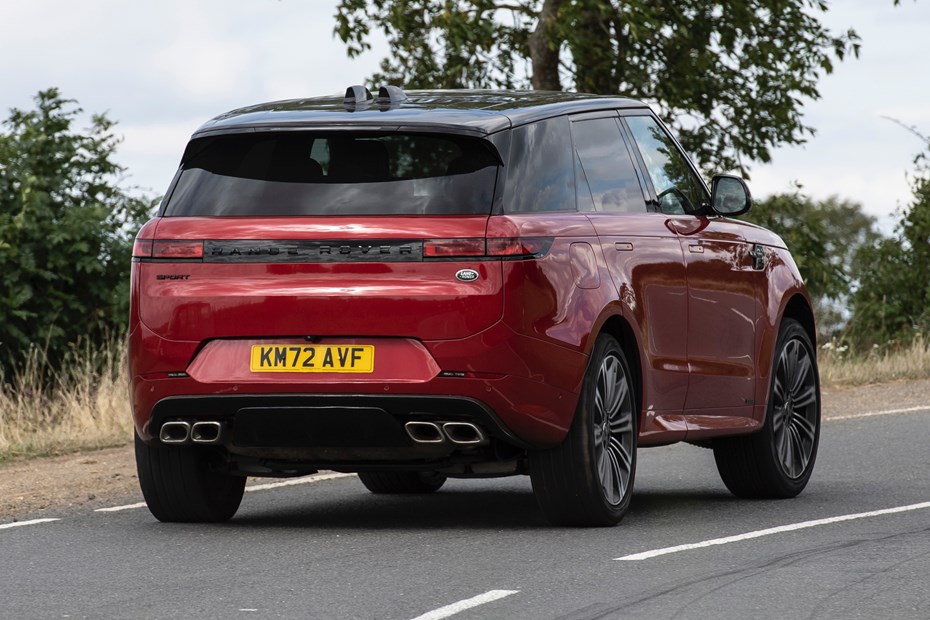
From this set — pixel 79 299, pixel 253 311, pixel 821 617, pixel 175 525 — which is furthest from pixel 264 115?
pixel 79 299

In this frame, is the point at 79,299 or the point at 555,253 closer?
the point at 555,253

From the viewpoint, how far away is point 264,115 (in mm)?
8500

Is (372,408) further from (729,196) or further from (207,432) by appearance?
(729,196)

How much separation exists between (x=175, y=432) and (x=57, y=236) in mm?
17006

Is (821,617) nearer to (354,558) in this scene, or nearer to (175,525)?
(354,558)

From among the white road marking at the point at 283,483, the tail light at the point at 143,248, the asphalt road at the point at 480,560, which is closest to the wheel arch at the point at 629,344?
the asphalt road at the point at 480,560

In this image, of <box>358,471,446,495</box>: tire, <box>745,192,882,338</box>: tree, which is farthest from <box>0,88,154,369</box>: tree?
<box>358,471,446,495</box>: tire

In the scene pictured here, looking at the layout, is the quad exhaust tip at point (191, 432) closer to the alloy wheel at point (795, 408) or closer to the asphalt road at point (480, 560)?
the asphalt road at point (480, 560)

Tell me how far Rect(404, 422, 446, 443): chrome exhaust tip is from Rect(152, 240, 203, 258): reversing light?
1.18 meters

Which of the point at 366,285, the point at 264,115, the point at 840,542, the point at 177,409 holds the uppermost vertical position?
the point at 264,115

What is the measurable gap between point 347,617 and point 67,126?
20642 mm

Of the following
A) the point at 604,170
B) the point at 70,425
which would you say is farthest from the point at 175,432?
the point at 70,425

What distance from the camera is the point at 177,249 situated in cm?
815

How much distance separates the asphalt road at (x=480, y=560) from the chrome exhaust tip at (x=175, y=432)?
1.48ft
